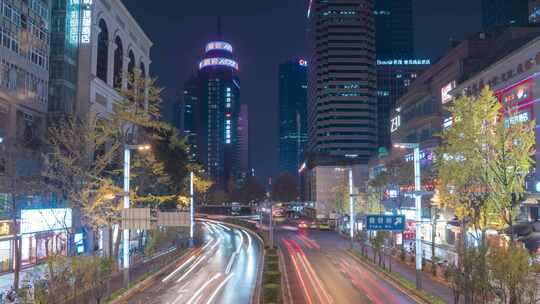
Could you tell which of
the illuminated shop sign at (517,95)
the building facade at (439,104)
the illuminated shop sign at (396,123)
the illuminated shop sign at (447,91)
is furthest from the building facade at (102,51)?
the illuminated shop sign at (396,123)

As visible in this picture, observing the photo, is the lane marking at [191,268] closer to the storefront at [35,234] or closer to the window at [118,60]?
the storefront at [35,234]

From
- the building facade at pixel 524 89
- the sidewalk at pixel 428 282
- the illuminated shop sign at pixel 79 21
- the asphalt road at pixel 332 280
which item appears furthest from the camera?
the illuminated shop sign at pixel 79 21

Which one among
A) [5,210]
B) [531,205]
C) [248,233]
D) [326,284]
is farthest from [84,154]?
[248,233]

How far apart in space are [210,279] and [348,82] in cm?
16133

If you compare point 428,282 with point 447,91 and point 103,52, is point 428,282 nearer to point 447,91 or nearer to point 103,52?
point 447,91

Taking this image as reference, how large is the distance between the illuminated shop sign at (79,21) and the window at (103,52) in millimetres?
3343

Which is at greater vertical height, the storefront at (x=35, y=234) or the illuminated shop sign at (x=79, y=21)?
the illuminated shop sign at (x=79, y=21)

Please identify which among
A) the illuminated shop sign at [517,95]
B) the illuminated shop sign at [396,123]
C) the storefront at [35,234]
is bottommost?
the storefront at [35,234]

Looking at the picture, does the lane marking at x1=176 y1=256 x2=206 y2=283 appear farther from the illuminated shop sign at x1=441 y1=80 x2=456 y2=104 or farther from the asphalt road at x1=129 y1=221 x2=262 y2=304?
the illuminated shop sign at x1=441 y1=80 x2=456 y2=104

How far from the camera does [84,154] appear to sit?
38.8 metres

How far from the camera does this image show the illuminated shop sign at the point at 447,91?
261 ft

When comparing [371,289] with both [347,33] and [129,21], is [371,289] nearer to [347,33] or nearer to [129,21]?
[129,21]

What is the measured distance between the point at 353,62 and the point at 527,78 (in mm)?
144389

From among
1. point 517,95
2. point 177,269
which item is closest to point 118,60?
point 177,269
